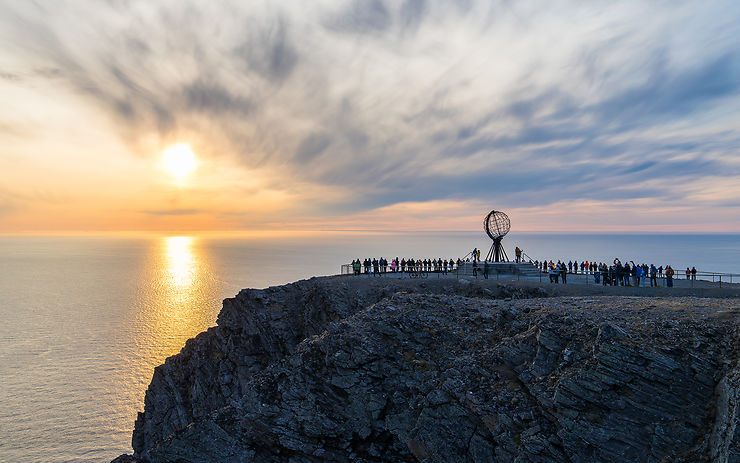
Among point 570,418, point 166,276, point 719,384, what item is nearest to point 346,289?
point 570,418

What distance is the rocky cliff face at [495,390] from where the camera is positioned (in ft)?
39.5

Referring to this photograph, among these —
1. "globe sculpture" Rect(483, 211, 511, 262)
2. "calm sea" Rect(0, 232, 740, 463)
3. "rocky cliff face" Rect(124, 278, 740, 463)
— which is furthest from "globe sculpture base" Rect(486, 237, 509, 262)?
"calm sea" Rect(0, 232, 740, 463)

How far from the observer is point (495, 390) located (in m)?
14.7

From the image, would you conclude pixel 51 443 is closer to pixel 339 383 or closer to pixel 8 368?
pixel 8 368

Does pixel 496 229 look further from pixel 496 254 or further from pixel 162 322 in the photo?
pixel 162 322

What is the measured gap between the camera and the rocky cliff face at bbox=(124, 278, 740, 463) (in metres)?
12.0

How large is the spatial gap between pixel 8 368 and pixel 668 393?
69.9 meters

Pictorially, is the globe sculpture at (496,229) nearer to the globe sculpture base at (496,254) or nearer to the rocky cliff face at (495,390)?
the globe sculpture base at (496,254)

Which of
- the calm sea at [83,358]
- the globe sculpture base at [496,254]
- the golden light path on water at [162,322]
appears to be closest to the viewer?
the calm sea at [83,358]

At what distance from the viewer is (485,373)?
50.9 ft

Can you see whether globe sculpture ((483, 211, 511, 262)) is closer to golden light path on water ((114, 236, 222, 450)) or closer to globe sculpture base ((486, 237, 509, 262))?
globe sculpture base ((486, 237, 509, 262))

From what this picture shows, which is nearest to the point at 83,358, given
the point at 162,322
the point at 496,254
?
the point at 162,322

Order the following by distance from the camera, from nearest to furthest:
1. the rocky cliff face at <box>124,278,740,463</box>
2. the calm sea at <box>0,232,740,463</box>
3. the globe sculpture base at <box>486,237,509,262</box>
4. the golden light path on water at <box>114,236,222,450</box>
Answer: the rocky cliff face at <box>124,278,740,463</box> → the calm sea at <box>0,232,740,463</box> → the golden light path on water at <box>114,236,222,450</box> → the globe sculpture base at <box>486,237,509,262</box>

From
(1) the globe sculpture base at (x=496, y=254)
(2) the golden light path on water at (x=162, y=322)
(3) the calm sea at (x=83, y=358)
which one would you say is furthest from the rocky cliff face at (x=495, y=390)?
Answer: (2) the golden light path on water at (x=162, y=322)
